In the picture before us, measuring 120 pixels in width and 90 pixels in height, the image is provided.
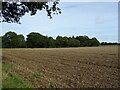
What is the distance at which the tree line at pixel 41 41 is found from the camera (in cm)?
13300

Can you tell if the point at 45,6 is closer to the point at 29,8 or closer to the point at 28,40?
the point at 29,8

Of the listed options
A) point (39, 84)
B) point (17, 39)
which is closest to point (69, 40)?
point (17, 39)

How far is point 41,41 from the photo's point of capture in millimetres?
139625

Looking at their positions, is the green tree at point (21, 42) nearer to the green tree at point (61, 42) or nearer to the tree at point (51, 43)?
the tree at point (51, 43)

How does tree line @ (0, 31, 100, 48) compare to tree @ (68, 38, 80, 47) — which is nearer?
tree line @ (0, 31, 100, 48)

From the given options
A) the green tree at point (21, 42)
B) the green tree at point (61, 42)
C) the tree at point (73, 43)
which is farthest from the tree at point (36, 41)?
the tree at point (73, 43)

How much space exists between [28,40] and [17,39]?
12079 mm

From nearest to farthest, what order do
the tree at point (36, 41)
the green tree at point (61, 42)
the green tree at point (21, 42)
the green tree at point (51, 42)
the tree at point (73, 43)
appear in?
1. the green tree at point (21, 42)
2. the tree at point (36, 41)
3. the green tree at point (51, 42)
4. the green tree at point (61, 42)
5. the tree at point (73, 43)

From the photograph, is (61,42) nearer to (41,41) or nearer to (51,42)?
(51,42)

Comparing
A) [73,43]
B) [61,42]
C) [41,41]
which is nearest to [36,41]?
[41,41]

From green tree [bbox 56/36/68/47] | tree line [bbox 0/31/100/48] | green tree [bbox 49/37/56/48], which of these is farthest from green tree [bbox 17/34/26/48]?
green tree [bbox 56/36/68/47]

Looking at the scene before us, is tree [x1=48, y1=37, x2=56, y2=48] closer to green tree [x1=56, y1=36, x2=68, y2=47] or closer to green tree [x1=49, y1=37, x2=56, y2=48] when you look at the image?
green tree [x1=49, y1=37, x2=56, y2=48]

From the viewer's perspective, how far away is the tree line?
133 meters

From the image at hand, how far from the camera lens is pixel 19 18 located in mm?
22766
